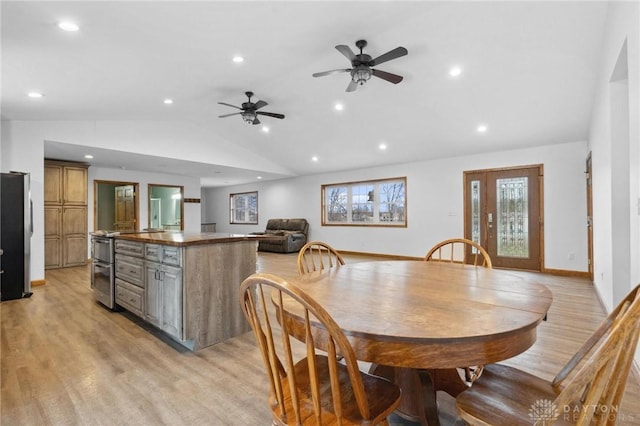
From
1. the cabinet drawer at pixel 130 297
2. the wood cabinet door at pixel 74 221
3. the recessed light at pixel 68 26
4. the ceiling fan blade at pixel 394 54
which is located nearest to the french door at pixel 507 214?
the ceiling fan blade at pixel 394 54

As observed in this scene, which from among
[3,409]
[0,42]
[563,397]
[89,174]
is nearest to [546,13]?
[563,397]

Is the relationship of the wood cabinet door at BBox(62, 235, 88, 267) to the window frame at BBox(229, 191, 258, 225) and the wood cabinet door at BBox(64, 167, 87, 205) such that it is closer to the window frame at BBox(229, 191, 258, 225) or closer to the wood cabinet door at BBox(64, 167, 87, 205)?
the wood cabinet door at BBox(64, 167, 87, 205)

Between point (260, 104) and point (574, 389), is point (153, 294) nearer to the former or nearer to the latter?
point (574, 389)

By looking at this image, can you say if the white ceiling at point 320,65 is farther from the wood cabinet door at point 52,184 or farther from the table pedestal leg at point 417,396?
the table pedestal leg at point 417,396

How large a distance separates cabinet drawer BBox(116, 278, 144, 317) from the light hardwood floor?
16cm

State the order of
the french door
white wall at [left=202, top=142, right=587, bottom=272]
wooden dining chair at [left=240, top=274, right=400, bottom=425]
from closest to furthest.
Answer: wooden dining chair at [left=240, top=274, right=400, bottom=425] < white wall at [left=202, top=142, right=587, bottom=272] < the french door

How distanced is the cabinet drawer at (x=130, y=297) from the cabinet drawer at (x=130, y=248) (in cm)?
33

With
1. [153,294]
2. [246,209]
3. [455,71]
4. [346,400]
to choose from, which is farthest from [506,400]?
[246,209]

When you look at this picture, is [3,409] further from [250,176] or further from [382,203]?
[250,176]

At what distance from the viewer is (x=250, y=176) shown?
30.6 feet

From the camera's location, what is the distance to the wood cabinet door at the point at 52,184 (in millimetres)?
6012

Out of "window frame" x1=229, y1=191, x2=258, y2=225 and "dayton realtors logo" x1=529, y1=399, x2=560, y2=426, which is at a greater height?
"window frame" x1=229, y1=191, x2=258, y2=225

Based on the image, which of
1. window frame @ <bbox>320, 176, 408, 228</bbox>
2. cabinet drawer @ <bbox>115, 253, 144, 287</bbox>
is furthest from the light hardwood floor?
window frame @ <bbox>320, 176, 408, 228</bbox>

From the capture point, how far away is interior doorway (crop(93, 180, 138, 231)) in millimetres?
8016
